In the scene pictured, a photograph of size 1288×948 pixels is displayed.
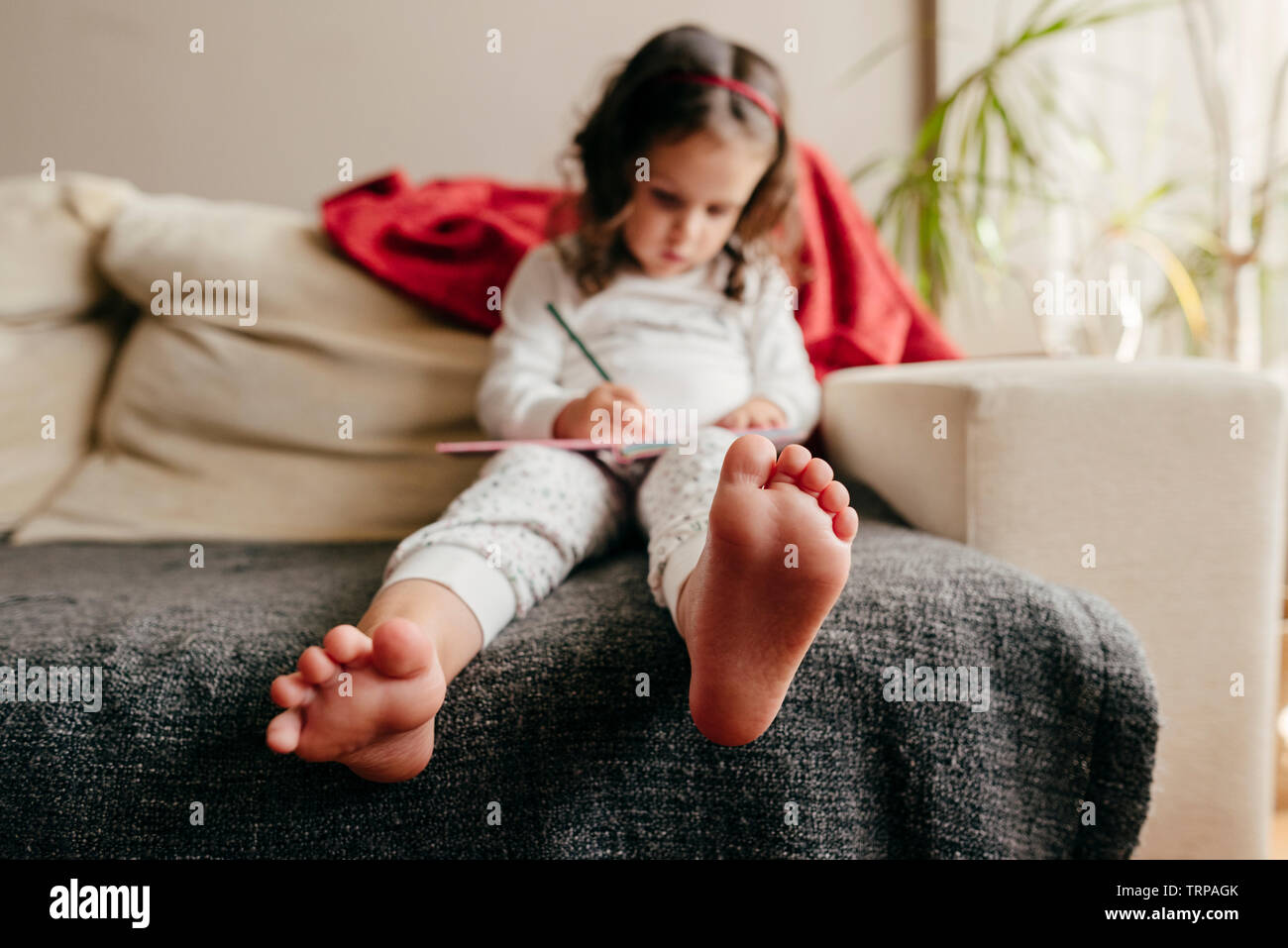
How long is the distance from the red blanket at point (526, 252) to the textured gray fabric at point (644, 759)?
1.90 feet

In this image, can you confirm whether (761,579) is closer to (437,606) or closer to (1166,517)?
(437,606)

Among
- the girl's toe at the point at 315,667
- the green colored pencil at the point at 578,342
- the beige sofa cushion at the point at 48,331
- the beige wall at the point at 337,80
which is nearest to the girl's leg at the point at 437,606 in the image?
the girl's toe at the point at 315,667

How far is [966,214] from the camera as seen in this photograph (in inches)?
52.0

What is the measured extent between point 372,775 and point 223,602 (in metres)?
0.27

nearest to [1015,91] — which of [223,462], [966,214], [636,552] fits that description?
[966,214]

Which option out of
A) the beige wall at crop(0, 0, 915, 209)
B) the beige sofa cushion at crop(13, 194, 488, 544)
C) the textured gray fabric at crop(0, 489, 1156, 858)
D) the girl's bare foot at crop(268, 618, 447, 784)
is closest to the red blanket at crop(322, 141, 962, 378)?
the beige sofa cushion at crop(13, 194, 488, 544)

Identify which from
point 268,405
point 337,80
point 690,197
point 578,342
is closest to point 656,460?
point 578,342

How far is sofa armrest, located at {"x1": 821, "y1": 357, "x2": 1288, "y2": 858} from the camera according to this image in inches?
28.2

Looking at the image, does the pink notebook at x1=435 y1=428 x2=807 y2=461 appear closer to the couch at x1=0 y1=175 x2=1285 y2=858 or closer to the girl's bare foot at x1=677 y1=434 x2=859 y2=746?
the couch at x1=0 y1=175 x2=1285 y2=858

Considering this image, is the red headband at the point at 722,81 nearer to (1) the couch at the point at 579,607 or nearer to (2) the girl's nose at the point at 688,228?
(2) the girl's nose at the point at 688,228

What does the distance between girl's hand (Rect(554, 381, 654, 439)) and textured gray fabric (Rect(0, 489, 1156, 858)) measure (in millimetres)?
262

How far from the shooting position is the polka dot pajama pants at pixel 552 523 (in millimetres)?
617
